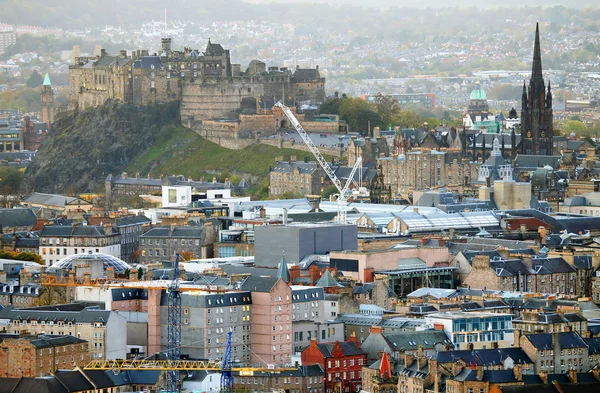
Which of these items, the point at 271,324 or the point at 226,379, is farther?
the point at 271,324

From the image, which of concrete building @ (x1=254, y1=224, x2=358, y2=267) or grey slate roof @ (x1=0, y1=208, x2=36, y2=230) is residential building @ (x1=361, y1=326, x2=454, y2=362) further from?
grey slate roof @ (x1=0, y1=208, x2=36, y2=230)

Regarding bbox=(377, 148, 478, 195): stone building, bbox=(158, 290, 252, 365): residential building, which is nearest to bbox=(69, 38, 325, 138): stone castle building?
bbox=(377, 148, 478, 195): stone building

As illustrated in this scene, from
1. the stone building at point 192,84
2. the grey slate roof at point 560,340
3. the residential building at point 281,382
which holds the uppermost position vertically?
the stone building at point 192,84

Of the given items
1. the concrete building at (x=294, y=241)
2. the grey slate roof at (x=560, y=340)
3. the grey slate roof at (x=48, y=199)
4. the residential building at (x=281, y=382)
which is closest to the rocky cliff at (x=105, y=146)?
the grey slate roof at (x=48, y=199)

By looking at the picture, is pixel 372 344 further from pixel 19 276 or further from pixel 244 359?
pixel 19 276

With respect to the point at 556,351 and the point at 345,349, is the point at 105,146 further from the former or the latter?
the point at 556,351

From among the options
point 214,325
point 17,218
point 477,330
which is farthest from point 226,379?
point 17,218

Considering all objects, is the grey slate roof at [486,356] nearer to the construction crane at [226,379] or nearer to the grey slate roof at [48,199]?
the construction crane at [226,379]
